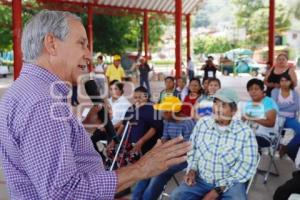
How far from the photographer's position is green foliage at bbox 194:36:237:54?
171ft

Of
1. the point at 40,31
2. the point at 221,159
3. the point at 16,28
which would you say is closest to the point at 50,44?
the point at 40,31

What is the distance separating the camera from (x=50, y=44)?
143cm

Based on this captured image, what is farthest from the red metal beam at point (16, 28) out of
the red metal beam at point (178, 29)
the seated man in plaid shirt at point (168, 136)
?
the seated man in plaid shirt at point (168, 136)

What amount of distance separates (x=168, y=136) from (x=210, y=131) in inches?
40.6

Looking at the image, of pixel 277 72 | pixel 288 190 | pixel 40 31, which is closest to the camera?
pixel 40 31

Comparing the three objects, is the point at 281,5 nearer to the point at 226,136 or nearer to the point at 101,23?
the point at 101,23

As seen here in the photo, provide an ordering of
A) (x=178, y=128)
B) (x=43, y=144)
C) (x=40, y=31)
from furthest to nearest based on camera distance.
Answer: (x=178, y=128), (x=40, y=31), (x=43, y=144)

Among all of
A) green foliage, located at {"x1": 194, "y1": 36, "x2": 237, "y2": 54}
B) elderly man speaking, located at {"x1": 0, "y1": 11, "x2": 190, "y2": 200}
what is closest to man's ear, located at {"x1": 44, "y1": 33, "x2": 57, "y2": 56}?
elderly man speaking, located at {"x1": 0, "y1": 11, "x2": 190, "y2": 200}

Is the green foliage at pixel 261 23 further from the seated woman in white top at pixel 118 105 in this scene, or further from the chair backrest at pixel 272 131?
the chair backrest at pixel 272 131

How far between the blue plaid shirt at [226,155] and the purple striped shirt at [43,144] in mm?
1956

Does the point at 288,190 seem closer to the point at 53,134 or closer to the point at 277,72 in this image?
the point at 53,134

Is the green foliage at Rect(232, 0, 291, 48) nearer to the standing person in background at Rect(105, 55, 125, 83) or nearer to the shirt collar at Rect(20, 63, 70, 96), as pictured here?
the standing person in background at Rect(105, 55, 125, 83)

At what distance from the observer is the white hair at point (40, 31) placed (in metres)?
1.43

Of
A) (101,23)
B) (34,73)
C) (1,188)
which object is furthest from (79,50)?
(101,23)
